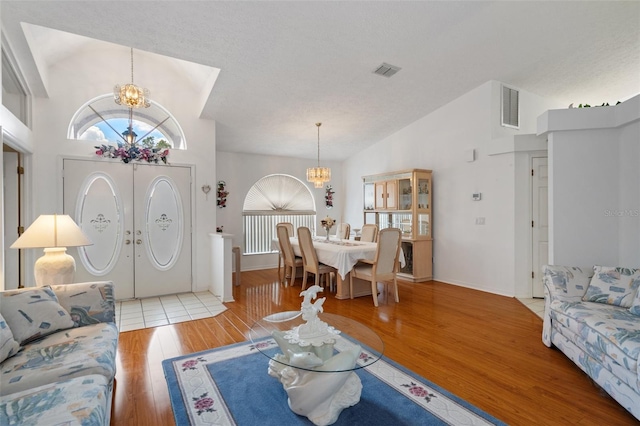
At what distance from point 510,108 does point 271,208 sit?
4758 millimetres

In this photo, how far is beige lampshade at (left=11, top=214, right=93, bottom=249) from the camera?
243 centimetres

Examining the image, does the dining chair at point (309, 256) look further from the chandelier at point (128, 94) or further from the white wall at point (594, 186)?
the white wall at point (594, 186)

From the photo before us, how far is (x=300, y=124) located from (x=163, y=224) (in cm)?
277

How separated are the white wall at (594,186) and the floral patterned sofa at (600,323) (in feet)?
1.85

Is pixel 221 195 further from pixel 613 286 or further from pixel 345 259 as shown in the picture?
pixel 613 286

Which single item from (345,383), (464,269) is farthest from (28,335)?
(464,269)

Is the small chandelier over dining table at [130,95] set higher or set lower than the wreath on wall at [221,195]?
higher

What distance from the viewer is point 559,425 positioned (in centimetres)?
180

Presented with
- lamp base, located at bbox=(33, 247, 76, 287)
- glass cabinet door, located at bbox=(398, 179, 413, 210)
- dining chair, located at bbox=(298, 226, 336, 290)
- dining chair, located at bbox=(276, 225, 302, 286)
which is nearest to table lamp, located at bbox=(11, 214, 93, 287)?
lamp base, located at bbox=(33, 247, 76, 287)

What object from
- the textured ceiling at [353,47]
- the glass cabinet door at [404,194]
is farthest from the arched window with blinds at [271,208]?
the glass cabinet door at [404,194]

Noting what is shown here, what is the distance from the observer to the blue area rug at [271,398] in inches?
72.3

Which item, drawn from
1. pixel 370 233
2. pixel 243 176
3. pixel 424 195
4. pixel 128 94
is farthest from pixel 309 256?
pixel 128 94

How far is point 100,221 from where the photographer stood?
4.21m

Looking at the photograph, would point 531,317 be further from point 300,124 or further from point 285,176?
point 285,176
